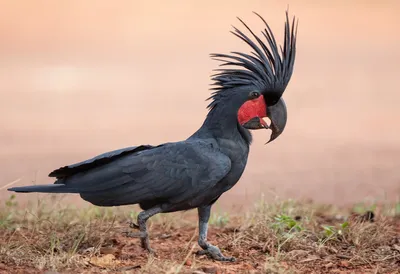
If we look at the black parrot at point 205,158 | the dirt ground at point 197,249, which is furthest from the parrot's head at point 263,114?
the dirt ground at point 197,249

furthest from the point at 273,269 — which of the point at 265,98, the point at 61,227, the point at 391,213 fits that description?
the point at 391,213

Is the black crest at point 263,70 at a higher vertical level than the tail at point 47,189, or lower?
higher

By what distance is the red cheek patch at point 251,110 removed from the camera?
604cm

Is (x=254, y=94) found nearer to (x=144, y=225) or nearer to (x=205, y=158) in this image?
(x=205, y=158)

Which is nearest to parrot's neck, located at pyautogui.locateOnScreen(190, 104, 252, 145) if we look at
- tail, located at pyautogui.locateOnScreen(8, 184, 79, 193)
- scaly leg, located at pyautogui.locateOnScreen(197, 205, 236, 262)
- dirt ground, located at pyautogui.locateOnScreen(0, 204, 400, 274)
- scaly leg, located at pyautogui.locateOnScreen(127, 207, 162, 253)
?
scaly leg, located at pyautogui.locateOnScreen(197, 205, 236, 262)

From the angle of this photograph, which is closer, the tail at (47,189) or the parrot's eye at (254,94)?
the tail at (47,189)

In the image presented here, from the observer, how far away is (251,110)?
19.9 ft

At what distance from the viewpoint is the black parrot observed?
5.74 metres

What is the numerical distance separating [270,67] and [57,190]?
2074 mm

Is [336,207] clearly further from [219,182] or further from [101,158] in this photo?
[101,158]

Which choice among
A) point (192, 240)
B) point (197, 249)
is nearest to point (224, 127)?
point (197, 249)

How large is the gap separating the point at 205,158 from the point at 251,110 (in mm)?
625

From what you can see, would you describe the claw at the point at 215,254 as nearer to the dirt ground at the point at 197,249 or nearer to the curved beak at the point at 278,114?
the dirt ground at the point at 197,249

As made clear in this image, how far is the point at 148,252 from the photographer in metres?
Result: 6.14
